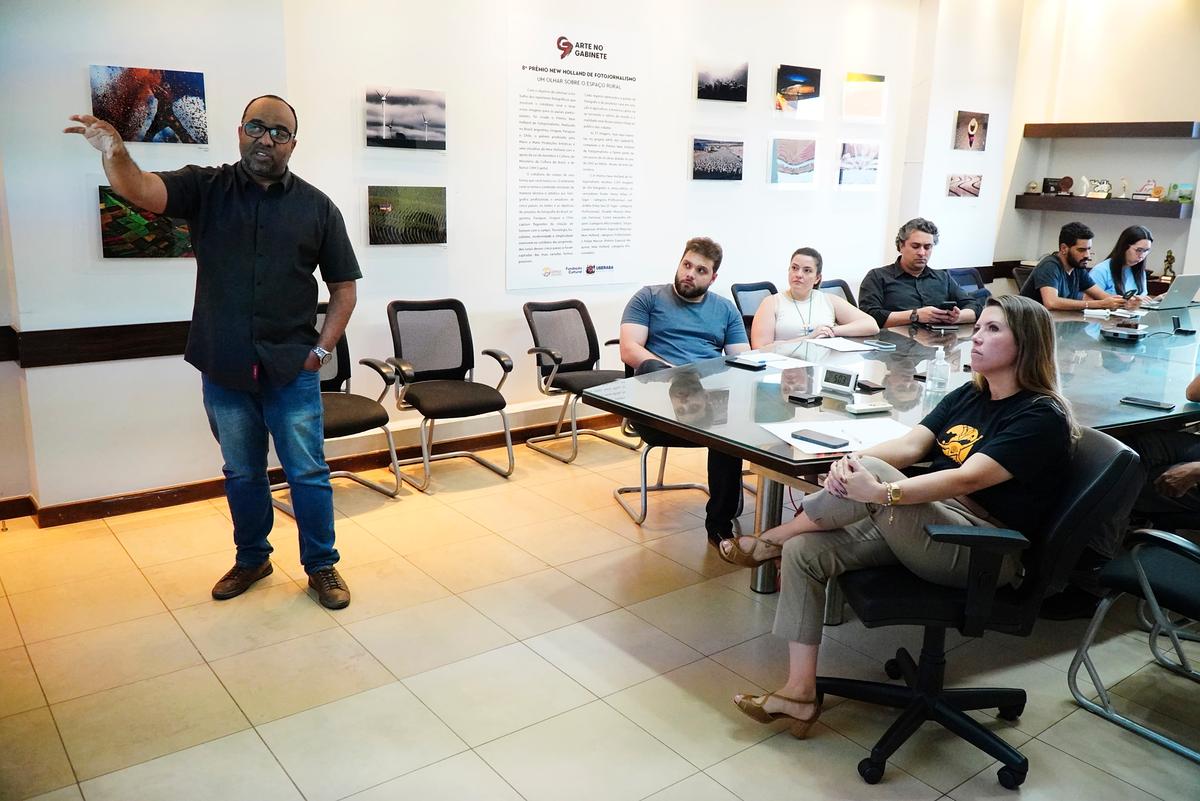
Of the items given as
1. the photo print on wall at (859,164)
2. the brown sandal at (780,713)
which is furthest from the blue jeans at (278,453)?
the photo print on wall at (859,164)

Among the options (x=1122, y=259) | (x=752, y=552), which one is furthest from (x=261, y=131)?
(x=1122, y=259)

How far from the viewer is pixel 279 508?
4578 mm

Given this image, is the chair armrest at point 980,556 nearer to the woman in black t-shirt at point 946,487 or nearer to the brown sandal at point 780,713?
the woman in black t-shirt at point 946,487

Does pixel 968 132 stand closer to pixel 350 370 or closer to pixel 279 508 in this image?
pixel 350 370

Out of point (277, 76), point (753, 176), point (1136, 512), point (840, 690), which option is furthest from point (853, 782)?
point (753, 176)

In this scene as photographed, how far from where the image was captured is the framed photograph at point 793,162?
668 centimetres

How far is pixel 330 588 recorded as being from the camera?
3.55 meters

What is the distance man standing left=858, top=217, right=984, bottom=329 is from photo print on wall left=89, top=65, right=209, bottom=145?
364 cm

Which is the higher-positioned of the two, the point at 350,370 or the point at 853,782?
the point at 350,370

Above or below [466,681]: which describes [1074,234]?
above

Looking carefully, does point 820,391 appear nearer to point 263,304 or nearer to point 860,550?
point 860,550

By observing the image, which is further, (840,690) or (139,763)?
(840,690)

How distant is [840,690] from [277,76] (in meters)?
3.59

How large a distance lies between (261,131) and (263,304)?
567mm
